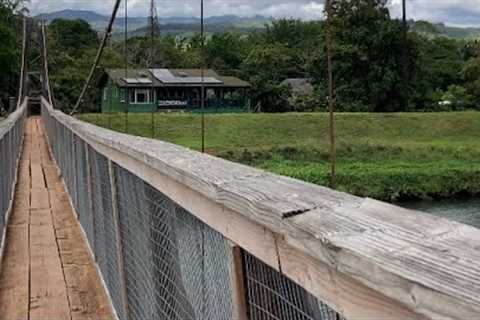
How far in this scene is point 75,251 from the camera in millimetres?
4199

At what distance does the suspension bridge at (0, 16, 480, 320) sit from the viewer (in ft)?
2.15

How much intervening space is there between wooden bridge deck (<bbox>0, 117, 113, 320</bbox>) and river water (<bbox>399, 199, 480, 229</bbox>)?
449 inches

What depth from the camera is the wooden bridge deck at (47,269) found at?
305 centimetres

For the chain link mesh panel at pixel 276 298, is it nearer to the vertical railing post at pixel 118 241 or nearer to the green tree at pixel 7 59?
the vertical railing post at pixel 118 241

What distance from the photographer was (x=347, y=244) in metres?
0.73

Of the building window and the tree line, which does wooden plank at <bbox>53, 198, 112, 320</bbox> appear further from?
the building window

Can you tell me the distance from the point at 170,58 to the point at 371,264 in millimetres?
42221

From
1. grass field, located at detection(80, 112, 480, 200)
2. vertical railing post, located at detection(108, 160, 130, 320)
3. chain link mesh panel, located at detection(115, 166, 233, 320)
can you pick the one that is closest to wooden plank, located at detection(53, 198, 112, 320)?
vertical railing post, located at detection(108, 160, 130, 320)

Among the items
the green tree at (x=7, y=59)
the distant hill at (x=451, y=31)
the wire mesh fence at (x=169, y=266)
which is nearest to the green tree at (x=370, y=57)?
the distant hill at (x=451, y=31)

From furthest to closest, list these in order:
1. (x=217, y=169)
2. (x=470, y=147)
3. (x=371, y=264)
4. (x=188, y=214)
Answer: (x=470, y=147) → (x=188, y=214) → (x=217, y=169) → (x=371, y=264)

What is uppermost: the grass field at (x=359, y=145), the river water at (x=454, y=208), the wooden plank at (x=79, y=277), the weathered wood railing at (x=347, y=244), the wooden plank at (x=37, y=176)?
the weathered wood railing at (x=347, y=244)

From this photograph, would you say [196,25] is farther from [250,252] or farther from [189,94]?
[189,94]

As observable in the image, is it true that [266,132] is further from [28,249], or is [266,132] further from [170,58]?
[28,249]

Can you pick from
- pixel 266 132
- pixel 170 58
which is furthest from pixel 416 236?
pixel 170 58
